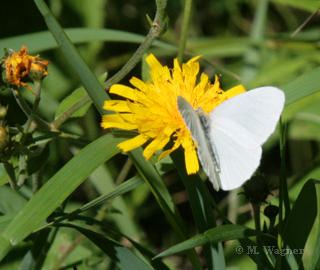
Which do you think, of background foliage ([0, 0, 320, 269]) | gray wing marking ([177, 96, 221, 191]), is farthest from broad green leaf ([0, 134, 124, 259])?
gray wing marking ([177, 96, 221, 191])

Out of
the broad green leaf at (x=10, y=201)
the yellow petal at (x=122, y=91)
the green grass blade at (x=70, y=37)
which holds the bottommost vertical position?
the broad green leaf at (x=10, y=201)

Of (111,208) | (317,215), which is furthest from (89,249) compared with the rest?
(317,215)

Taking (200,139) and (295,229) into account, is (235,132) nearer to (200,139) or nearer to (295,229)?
(200,139)

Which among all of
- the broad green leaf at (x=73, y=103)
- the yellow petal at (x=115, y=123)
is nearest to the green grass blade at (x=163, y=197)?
the yellow petal at (x=115, y=123)

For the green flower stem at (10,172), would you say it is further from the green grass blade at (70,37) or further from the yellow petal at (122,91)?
the green grass blade at (70,37)

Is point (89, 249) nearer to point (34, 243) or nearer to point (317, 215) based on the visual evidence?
point (34, 243)

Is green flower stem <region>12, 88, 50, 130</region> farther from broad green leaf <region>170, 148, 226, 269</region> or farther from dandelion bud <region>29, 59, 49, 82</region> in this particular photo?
broad green leaf <region>170, 148, 226, 269</region>

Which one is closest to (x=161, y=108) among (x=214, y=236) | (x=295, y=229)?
(x=214, y=236)
